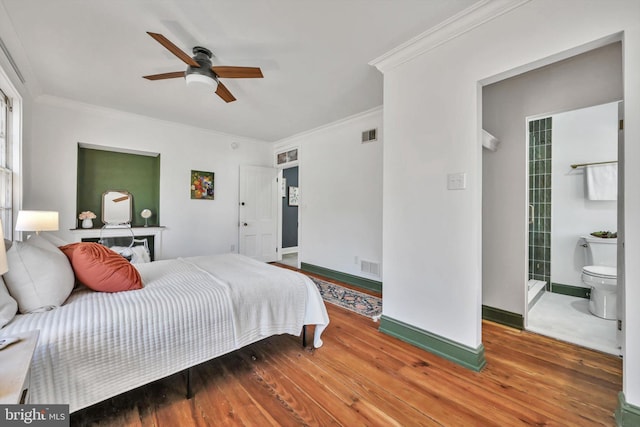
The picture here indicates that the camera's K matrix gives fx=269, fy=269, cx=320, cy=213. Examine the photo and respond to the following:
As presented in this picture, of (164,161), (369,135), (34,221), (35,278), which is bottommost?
(35,278)

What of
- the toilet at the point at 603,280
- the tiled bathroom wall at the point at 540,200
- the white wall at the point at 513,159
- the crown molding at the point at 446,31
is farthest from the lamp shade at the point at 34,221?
the tiled bathroom wall at the point at 540,200

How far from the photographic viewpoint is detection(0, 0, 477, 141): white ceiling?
1.90 m

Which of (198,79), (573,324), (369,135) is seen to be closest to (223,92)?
(198,79)

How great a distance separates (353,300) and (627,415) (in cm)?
230

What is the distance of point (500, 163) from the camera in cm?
271

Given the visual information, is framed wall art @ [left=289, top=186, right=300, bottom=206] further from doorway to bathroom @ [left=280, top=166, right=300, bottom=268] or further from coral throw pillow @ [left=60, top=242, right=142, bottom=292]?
coral throw pillow @ [left=60, top=242, right=142, bottom=292]

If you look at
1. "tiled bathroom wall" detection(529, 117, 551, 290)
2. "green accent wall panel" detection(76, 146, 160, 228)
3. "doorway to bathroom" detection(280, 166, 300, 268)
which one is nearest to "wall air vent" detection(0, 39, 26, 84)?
"green accent wall panel" detection(76, 146, 160, 228)

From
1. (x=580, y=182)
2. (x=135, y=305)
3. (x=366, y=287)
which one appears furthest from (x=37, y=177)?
(x=580, y=182)

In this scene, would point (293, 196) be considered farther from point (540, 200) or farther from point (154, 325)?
Result: point (154, 325)

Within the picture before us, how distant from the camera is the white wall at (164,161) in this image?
135 inches

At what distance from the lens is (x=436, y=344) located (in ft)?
7.05

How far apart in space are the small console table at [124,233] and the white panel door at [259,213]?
1382 mm

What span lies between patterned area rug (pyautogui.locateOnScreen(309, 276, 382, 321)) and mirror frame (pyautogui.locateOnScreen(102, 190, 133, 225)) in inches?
127

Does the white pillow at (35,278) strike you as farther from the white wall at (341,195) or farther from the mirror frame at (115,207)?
the white wall at (341,195)
